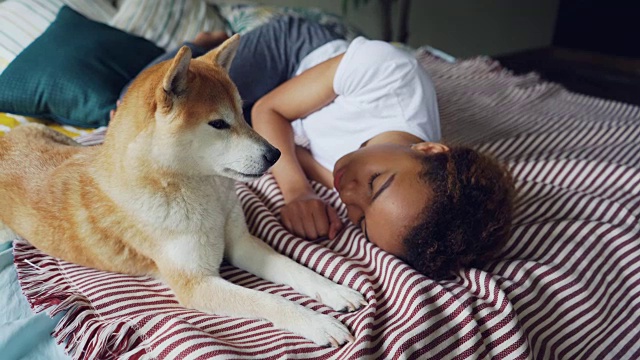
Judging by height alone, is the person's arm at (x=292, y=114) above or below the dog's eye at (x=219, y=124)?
below

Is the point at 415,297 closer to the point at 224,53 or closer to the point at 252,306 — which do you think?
the point at 252,306

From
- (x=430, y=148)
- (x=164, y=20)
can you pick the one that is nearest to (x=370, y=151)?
(x=430, y=148)

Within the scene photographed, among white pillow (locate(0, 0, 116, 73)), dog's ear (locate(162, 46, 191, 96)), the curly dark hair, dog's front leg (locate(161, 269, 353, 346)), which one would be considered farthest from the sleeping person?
white pillow (locate(0, 0, 116, 73))

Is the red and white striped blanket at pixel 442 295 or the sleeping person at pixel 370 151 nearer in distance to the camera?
the red and white striped blanket at pixel 442 295

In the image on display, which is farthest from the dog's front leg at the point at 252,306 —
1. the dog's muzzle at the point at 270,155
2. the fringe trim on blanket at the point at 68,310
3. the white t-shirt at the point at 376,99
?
the white t-shirt at the point at 376,99

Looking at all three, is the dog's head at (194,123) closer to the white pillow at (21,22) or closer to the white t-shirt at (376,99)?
the white t-shirt at (376,99)

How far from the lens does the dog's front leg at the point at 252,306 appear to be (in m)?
0.79

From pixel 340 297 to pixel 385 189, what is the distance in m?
0.22

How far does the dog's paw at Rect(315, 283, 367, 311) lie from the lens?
87cm

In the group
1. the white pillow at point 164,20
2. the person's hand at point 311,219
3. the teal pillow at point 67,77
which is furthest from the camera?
the white pillow at point 164,20

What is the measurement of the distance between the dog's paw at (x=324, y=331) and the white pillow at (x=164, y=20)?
5.02 ft

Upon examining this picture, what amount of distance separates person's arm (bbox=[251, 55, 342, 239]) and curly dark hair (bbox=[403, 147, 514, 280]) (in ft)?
0.86

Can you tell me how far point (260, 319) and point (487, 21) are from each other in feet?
15.7

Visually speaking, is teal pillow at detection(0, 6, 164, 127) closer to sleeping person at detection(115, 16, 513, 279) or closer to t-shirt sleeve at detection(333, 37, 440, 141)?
sleeping person at detection(115, 16, 513, 279)
